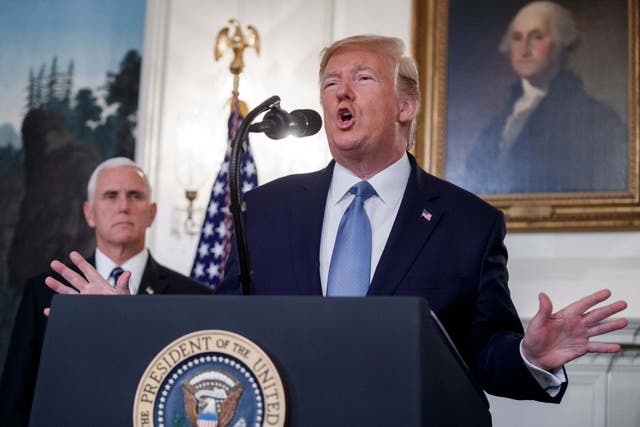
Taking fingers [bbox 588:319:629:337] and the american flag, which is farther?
the american flag

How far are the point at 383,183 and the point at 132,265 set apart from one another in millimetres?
2011

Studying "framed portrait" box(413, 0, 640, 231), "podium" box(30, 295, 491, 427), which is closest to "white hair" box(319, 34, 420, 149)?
"podium" box(30, 295, 491, 427)

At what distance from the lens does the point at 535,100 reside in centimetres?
551

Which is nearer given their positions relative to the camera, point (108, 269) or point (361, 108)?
point (361, 108)

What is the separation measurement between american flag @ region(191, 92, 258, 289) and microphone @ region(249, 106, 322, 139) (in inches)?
130

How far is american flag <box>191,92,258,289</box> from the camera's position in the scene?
568cm

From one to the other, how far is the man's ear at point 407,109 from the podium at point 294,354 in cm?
149

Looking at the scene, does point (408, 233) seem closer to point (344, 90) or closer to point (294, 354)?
point (344, 90)

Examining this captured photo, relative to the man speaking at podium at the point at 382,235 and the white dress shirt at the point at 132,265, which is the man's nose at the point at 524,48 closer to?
the white dress shirt at the point at 132,265

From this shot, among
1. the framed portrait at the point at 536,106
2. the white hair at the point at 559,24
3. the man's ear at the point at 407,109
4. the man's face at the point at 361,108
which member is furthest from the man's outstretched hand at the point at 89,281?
the white hair at the point at 559,24

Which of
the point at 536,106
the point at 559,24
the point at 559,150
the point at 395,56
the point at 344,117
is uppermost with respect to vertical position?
the point at 559,24

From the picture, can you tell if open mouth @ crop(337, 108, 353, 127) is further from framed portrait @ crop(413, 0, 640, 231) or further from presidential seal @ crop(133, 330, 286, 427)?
framed portrait @ crop(413, 0, 640, 231)

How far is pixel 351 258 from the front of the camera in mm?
2699

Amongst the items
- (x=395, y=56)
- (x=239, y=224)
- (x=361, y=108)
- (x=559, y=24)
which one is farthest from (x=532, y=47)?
(x=239, y=224)
